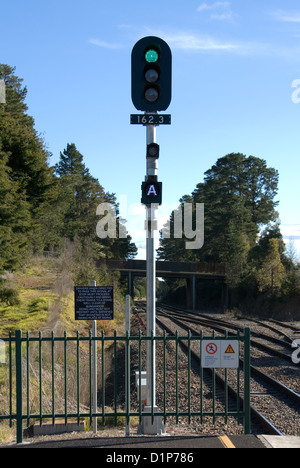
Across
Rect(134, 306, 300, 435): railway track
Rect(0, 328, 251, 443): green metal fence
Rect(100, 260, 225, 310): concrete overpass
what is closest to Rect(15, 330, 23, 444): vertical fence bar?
Rect(0, 328, 251, 443): green metal fence

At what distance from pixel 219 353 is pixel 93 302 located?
7.68 feet

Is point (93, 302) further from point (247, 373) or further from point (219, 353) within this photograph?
point (247, 373)

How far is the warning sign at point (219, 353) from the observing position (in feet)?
29.5

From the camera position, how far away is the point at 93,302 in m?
9.61

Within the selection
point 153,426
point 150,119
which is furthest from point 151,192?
point 153,426

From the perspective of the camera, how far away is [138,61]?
9.00m

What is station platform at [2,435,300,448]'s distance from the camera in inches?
311

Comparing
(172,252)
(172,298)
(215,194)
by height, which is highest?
(215,194)
